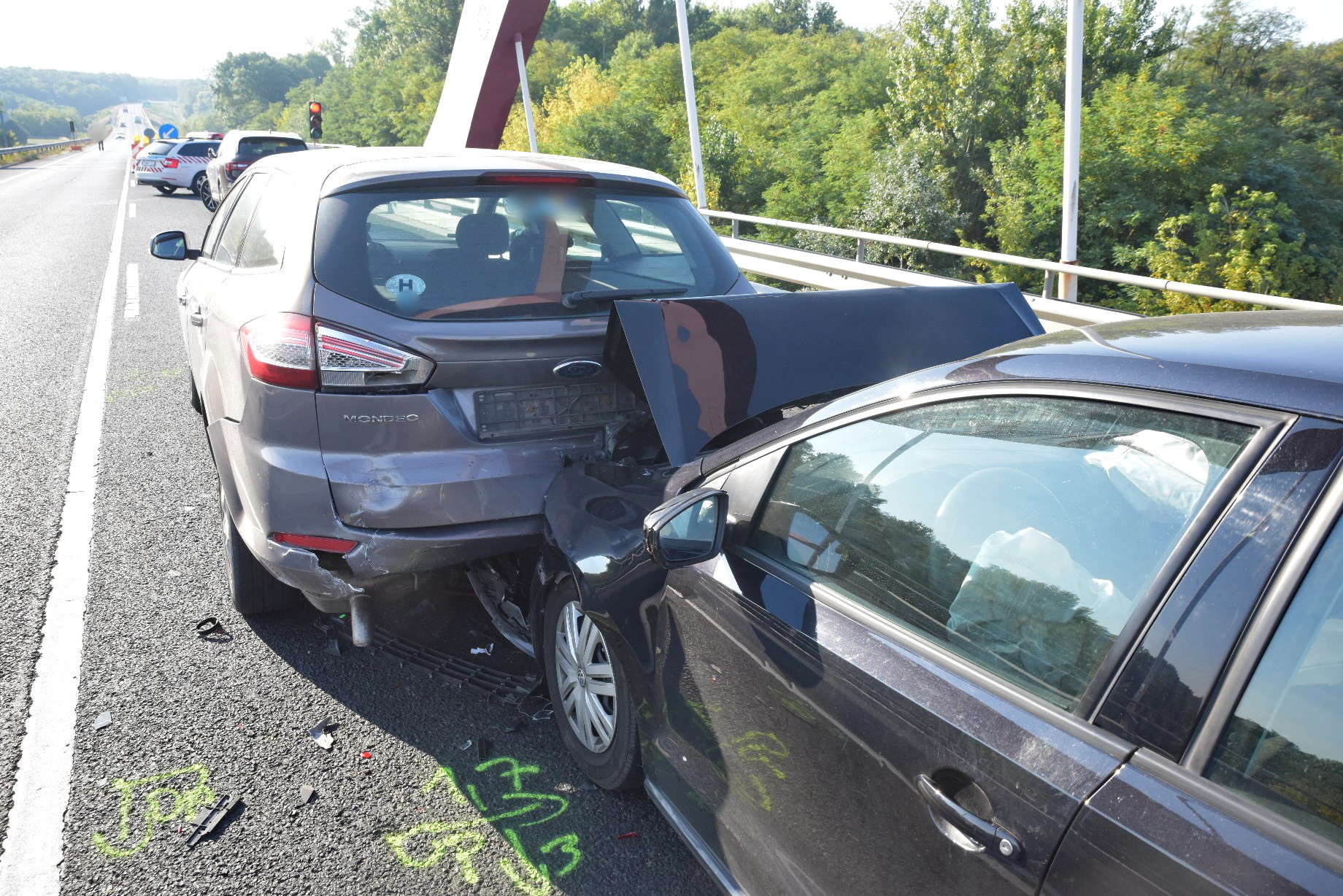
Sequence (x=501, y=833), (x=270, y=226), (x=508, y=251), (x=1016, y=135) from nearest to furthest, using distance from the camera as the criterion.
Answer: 1. (x=501, y=833)
2. (x=508, y=251)
3. (x=270, y=226)
4. (x=1016, y=135)

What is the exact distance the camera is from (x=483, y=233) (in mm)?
3514

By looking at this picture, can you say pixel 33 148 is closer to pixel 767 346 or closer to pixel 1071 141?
pixel 1071 141

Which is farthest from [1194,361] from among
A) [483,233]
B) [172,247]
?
[172,247]

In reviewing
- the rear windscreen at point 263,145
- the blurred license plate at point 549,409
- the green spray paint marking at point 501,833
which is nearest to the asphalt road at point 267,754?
the green spray paint marking at point 501,833

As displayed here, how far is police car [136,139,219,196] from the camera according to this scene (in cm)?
3020

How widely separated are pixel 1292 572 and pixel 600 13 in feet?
262

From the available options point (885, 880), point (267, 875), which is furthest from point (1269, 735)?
point (267, 875)

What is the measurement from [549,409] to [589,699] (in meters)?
1.01

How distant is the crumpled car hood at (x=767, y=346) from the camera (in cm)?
299

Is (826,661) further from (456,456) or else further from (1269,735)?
(456,456)

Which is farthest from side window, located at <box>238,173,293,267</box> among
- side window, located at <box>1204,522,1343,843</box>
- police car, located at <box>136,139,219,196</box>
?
police car, located at <box>136,139,219,196</box>

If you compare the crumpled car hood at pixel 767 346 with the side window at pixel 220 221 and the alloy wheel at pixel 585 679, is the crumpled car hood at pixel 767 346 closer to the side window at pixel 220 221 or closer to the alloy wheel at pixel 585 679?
the alloy wheel at pixel 585 679

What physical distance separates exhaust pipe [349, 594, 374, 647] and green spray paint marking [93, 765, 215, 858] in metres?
0.61

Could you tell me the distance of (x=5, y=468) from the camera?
5.64m
